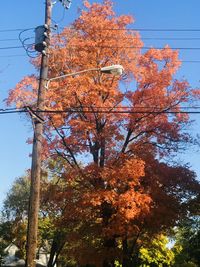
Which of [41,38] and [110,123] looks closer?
[41,38]

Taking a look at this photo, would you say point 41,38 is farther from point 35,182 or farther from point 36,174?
point 35,182

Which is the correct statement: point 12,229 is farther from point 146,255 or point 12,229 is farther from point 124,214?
point 124,214

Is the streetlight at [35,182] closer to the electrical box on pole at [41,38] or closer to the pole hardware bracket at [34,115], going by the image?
the pole hardware bracket at [34,115]

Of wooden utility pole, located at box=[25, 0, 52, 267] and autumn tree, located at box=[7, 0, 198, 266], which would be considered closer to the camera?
wooden utility pole, located at box=[25, 0, 52, 267]

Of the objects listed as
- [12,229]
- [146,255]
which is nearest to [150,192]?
[146,255]

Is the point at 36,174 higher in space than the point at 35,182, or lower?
higher

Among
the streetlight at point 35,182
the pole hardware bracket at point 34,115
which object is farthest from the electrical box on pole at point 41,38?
the pole hardware bracket at point 34,115

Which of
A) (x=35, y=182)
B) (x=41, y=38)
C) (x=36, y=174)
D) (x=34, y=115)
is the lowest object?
(x=35, y=182)

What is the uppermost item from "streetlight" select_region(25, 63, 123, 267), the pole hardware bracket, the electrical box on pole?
the electrical box on pole

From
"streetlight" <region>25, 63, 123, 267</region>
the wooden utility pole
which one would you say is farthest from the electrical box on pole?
"streetlight" <region>25, 63, 123, 267</region>

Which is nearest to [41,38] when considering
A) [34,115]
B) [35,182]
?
[34,115]

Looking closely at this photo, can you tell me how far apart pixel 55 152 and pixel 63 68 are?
4826mm

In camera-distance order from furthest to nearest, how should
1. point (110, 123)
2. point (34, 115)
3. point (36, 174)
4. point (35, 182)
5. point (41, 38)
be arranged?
point (110, 123) < point (41, 38) < point (34, 115) < point (36, 174) < point (35, 182)

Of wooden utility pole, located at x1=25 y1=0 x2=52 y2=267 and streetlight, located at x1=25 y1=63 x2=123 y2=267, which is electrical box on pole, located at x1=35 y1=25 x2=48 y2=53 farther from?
streetlight, located at x1=25 y1=63 x2=123 y2=267
